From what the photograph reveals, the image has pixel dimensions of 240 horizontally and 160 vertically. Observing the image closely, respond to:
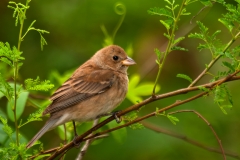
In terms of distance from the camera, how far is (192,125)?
21.6 ft

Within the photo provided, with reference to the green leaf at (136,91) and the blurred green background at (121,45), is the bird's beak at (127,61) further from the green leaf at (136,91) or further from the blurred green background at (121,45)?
the blurred green background at (121,45)

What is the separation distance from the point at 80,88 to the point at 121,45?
177cm

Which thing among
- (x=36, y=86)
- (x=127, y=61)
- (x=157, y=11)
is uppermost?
(x=157, y=11)

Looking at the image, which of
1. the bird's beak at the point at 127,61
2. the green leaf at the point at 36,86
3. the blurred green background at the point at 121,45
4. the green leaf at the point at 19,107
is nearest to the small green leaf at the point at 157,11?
the green leaf at the point at 36,86

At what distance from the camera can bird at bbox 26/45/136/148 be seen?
15.7 feet

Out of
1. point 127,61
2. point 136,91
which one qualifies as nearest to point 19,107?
point 136,91

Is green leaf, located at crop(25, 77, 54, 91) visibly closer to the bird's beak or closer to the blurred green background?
the bird's beak

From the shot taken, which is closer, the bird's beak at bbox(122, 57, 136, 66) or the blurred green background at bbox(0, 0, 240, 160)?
the bird's beak at bbox(122, 57, 136, 66)

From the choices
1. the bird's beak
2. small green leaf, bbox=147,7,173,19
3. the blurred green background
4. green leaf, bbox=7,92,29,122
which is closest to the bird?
the bird's beak

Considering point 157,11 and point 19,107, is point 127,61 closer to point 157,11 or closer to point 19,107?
point 19,107

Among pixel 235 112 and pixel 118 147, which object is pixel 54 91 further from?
pixel 235 112

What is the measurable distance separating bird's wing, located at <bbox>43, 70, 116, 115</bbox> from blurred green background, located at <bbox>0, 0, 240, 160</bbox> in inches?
36.3

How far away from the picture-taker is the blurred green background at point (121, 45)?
6.48 m

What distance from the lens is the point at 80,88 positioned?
204 inches
